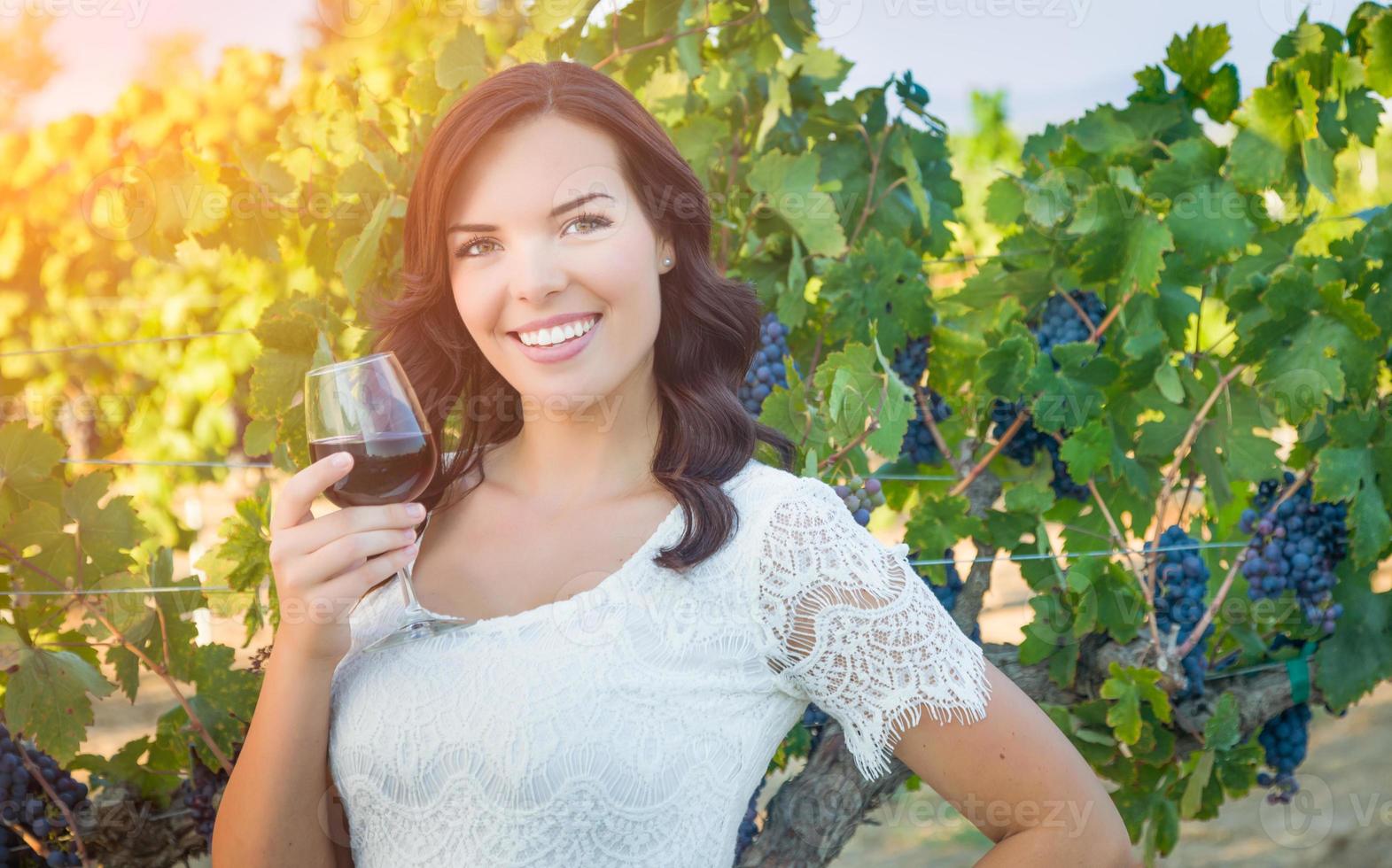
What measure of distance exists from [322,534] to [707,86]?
4.37 feet

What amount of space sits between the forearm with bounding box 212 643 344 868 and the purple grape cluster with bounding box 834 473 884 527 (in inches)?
31.6

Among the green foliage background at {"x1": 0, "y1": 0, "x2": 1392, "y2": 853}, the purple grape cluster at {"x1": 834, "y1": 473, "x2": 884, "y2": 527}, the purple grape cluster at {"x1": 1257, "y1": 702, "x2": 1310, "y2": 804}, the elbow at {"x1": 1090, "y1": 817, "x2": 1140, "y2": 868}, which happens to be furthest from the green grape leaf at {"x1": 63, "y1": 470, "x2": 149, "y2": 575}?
the purple grape cluster at {"x1": 1257, "y1": 702, "x2": 1310, "y2": 804}

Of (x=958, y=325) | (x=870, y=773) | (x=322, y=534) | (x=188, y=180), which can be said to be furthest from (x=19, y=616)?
(x=958, y=325)

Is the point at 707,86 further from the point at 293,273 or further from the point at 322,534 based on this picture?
the point at 322,534

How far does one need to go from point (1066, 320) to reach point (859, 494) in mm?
701

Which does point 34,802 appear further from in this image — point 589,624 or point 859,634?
point 859,634

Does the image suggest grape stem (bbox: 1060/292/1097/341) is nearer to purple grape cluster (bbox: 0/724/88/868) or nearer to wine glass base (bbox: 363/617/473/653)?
wine glass base (bbox: 363/617/473/653)

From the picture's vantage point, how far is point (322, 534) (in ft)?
4.34

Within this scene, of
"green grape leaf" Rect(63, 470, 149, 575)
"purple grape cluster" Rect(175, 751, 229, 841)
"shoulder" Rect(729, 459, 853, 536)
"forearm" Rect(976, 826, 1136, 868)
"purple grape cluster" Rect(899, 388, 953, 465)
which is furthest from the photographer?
"purple grape cluster" Rect(899, 388, 953, 465)

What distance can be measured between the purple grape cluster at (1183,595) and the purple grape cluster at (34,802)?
1897 millimetres

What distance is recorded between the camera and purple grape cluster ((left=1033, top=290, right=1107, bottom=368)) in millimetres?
2252

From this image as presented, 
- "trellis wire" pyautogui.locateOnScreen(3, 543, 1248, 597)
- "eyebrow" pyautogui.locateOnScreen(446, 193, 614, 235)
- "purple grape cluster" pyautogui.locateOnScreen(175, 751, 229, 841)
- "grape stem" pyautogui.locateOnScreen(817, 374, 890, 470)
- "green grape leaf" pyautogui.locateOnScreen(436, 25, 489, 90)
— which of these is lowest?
"purple grape cluster" pyautogui.locateOnScreen(175, 751, 229, 841)

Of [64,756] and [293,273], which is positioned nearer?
[64,756]

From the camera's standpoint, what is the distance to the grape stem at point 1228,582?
2.09 meters
